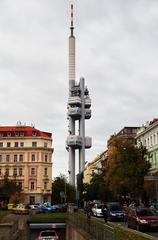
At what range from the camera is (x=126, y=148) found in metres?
66.1

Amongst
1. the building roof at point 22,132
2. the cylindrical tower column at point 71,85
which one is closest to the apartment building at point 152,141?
the building roof at point 22,132

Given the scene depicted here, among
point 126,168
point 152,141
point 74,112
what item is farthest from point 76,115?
point 126,168

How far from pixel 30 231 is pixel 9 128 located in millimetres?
77588

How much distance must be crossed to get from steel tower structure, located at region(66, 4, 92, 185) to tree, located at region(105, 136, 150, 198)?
84.3 m

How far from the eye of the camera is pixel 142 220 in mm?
30922

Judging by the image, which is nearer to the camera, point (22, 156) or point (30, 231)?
point (30, 231)

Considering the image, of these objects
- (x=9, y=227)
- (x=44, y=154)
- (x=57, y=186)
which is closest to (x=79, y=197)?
(x=57, y=186)

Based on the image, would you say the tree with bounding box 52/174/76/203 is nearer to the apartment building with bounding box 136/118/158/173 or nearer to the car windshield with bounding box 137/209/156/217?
the apartment building with bounding box 136/118/158/173

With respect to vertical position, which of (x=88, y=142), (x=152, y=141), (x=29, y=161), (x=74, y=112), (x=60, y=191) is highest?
(x=74, y=112)

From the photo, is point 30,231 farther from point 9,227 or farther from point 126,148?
point 9,227

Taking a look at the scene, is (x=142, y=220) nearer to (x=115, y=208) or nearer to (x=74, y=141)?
(x=115, y=208)

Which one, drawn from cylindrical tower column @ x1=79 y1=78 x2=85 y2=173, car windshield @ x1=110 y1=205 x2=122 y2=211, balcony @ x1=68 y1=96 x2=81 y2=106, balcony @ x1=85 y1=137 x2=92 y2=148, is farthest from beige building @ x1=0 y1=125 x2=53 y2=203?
car windshield @ x1=110 y1=205 x2=122 y2=211

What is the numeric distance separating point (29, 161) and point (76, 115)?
36.2 m

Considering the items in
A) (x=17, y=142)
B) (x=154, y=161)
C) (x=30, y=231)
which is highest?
(x=17, y=142)
